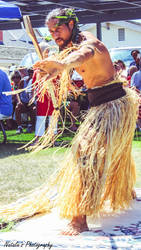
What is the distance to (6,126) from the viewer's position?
1132cm

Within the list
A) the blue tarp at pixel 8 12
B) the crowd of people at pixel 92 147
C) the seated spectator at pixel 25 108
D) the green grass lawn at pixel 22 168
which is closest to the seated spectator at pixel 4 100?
the green grass lawn at pixel 22 168

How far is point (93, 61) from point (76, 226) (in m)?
1.23

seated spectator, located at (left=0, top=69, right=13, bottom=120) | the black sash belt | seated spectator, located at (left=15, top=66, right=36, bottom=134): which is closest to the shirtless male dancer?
the black sash belt

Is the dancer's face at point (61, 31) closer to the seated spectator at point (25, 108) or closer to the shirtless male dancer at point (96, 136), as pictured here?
the shirtless male dancer at point (96, 136)

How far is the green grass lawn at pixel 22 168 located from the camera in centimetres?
475

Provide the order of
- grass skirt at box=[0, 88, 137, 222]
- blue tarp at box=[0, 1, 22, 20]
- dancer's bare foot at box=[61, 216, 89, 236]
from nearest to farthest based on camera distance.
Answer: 1. dancer's bare foot at box=[61, 216, 89, 236]
2. grass skirt at box=[0, 88, 137, 222]
3. blue tarp at box=[0, 1, 22, 20]

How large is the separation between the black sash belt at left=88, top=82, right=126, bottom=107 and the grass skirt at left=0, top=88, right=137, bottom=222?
0.14ft

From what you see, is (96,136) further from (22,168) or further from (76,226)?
(22,168)

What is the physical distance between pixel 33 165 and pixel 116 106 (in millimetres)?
2801

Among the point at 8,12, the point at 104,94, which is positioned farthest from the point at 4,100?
the point at 104,94

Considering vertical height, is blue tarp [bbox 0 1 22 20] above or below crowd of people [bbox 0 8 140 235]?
above

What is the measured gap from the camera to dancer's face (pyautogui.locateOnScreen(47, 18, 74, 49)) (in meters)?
3.46

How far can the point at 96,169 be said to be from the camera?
11.2ft

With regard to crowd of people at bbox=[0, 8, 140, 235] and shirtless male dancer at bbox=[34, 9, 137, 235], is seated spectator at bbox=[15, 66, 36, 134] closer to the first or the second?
crowd of people at bbox=[0, 8, 140, 235]
